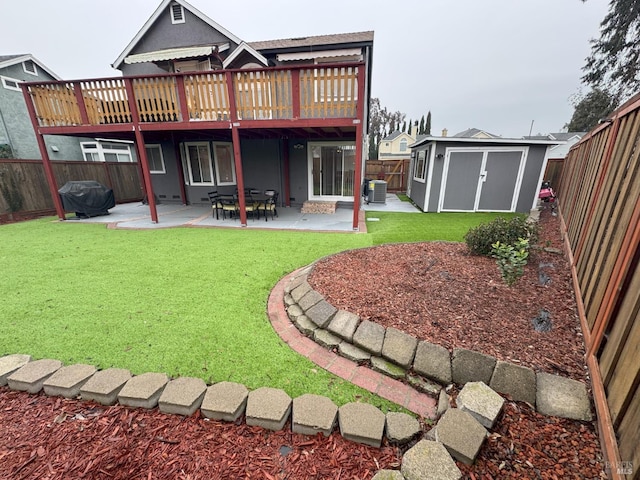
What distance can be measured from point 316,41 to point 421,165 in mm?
6260

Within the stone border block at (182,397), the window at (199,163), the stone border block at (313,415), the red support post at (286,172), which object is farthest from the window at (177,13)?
the stone border block at (313,415)

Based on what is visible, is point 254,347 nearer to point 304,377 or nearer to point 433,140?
point 304,377

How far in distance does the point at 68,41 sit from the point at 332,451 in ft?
98.0

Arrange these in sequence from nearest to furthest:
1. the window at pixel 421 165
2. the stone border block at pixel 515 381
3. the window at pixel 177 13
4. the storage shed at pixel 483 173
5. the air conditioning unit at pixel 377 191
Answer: the stone border block at pixel 515 381 < the storage shed at pixel 483 173 < the window at pixel 177 13 < the window at pixel 421 165 < the air conditioning unit at pixel 377 191

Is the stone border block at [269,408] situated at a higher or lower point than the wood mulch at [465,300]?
lower

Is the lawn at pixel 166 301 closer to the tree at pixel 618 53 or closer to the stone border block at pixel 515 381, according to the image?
the stone border block at pixel 515 381

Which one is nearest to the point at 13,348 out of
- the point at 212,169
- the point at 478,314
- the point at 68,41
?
the point at 478,314

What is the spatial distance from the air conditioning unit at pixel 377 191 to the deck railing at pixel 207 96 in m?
5.38

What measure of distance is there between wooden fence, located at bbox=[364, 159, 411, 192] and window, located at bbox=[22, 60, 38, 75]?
61.8 feet

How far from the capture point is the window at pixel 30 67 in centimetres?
1365

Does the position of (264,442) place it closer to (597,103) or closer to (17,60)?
(17,60)

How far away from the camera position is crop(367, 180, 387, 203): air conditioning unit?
11.6 m

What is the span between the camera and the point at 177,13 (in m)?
9.93

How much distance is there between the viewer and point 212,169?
10695 millimetres
